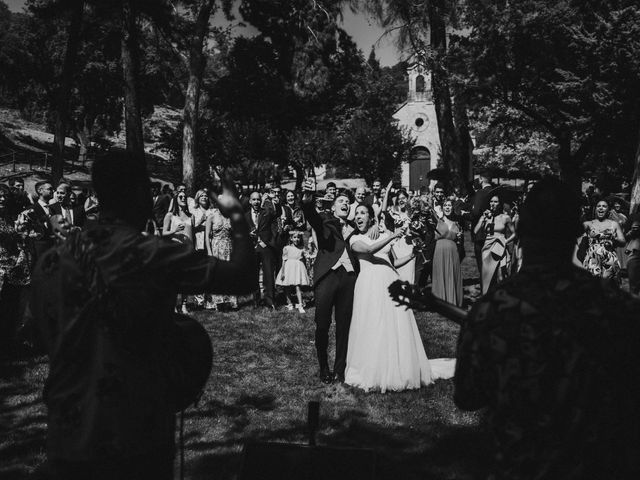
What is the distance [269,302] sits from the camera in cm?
1103

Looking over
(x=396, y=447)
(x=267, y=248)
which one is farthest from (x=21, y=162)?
(x=396, y=447)

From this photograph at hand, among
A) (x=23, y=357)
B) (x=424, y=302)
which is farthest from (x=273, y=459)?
(x=23, y=357)

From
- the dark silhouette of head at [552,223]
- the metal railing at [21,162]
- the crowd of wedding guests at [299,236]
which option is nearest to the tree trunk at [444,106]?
the crowd of wedding guests at [299,236]

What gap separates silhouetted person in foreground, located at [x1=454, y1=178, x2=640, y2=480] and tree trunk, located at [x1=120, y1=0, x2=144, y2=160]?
1892cm

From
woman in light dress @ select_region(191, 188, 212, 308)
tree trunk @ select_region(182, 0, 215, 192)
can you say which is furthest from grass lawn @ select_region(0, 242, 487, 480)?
tree trunk @ select_region(182, 0, 215, 192)

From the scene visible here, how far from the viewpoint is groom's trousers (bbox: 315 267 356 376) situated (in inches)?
267

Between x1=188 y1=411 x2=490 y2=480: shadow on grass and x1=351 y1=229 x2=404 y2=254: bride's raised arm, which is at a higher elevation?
x1=351 y1=229 x2=404 y2=254: bride's raised arm

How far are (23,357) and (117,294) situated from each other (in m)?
6.42

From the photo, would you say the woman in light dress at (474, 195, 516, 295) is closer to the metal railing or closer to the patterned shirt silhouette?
the patterned shirt silhouette

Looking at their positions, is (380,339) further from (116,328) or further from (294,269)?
(116,328)

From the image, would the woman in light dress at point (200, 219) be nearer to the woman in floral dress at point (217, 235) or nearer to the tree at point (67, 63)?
the woman in floral dress at point (217, 235)

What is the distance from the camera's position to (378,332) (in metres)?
6.65

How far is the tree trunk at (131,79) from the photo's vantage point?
65.6ft

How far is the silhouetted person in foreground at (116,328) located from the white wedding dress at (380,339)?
4.37 m
